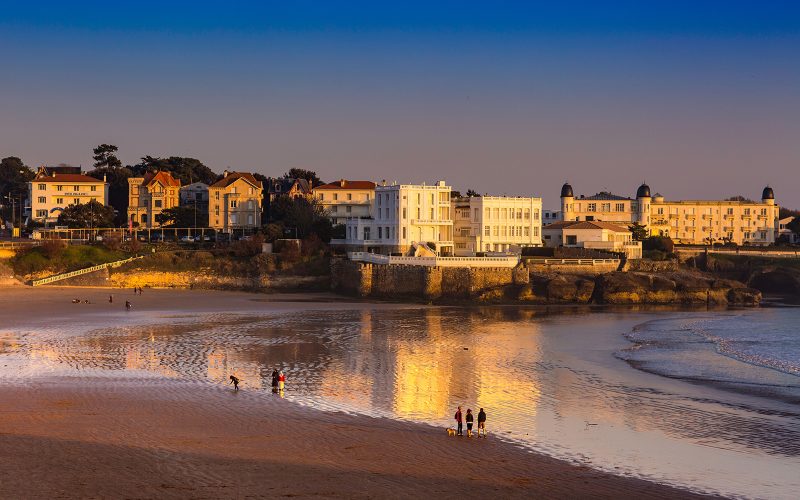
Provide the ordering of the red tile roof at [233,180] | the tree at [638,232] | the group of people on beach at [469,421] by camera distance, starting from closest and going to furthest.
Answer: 1. the group of people on beach at [469,421]
2. the red tile roof at [233,180]
3. the tree at [638,232]

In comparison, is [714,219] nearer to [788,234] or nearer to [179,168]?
[788,234]

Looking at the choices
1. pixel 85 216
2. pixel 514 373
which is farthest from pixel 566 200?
pixel 514 373

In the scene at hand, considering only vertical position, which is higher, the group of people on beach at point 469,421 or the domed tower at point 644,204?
the domed tower at point 644,204

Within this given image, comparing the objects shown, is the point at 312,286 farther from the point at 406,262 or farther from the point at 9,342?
the point at 9,342

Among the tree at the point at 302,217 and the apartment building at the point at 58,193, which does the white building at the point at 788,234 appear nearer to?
the tree at the point at 302,217

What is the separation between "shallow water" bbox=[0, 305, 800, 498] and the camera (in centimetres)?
2125

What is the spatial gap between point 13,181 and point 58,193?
134ft

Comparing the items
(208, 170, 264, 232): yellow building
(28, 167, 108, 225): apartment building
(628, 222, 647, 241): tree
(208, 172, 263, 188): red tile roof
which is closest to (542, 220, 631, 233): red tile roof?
(628, 222, 647, 241): tree

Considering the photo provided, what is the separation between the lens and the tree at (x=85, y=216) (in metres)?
85.7

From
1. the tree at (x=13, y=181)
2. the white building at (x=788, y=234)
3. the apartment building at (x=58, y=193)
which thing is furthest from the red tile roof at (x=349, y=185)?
the white building at (x=788, y=234)

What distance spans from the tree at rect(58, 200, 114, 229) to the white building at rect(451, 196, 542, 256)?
125 feet

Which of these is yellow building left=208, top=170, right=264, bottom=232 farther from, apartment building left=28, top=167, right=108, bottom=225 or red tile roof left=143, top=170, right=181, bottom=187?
apartment building left=28, top=167, right=108, bottom=225

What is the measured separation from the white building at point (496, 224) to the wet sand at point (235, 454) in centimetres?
4875

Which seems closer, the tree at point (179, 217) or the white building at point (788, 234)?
the tree at point (179, 217)
